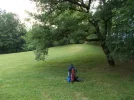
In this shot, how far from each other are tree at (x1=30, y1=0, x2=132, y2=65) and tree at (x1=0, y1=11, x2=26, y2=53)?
28.0m

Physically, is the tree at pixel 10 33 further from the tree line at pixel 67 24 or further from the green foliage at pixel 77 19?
the green foliage at pixel 77 19

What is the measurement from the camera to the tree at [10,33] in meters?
41.8

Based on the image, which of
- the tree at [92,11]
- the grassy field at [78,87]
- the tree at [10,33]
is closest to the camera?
the grassy field at [78,87]

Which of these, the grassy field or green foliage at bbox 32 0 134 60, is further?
green foliage at bbox 32 0 134 60

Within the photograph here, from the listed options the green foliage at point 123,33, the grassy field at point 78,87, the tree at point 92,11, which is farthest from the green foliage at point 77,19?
the green foliage at point 123,33

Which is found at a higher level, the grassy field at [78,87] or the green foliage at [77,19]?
the green foliage at [77,19]

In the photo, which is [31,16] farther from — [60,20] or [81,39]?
[81,39]

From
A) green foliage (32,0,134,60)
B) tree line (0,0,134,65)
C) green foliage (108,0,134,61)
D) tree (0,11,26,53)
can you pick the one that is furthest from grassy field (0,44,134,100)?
tree (0,11,26,53)

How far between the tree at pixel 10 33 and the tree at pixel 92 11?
2801 centimetres

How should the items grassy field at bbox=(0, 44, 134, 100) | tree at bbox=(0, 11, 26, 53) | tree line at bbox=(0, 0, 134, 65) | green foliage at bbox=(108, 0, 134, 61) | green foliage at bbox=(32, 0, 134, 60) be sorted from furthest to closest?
tree at bbox=(0, 11, 26, 53) → tree line at bbox=(0, 0, 134, 65) → green foliage at bbox=(32, 0, 134, 60) → green foliage at bbox=(108, 0, 134, 61) → grassy field at bbox=(0, 44, 134, 100)

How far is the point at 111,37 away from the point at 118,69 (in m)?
3.41

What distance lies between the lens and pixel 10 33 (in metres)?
42.8

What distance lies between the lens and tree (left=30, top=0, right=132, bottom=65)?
1191cm

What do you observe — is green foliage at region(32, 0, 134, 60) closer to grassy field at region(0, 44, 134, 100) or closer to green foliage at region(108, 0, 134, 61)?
→ grassy field at region(0, 44, 134, 100)
